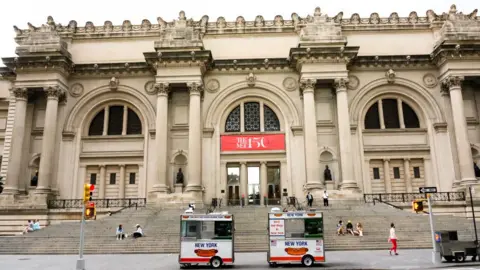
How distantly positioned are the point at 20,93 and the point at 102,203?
37.0ft

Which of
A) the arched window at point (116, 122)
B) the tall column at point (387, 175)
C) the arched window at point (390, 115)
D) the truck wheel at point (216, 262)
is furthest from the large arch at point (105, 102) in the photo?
the truck wheel at point (216, 262)

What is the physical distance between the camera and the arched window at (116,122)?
35281 mm

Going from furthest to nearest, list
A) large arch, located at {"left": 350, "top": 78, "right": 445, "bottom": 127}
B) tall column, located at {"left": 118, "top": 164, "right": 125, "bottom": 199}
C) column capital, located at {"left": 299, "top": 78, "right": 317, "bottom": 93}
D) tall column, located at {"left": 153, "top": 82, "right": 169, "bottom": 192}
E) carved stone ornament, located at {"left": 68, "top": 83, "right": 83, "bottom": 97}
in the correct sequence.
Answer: carved stone ornament, located at {"left": 68, "top": 83, "right": 83, "bottom": 97}, large arch, located at {"left": 350, "top": 78, "right": 445, "bottom": 127}, tall column, located at {"left": 118, "top": 164, "right": 125, "bottom": 199}, column capital, located at {"left": 299, "top": 78, "right": 317, "bottom": 93}, tall column, located at {"left": 153, "top": 82, "right": 169, "bottom": 192}

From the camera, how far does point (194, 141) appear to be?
3203 cm

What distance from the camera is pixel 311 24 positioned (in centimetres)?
3381

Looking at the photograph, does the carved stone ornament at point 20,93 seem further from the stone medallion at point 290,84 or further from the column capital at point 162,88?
the stone medallion at point 290,84

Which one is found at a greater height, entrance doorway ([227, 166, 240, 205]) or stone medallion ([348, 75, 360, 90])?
stone medallion ([348, 75, 360, 90])

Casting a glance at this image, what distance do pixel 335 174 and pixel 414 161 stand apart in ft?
22.6

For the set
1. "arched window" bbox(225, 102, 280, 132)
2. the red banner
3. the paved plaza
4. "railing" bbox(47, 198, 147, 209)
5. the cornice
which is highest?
the cornice

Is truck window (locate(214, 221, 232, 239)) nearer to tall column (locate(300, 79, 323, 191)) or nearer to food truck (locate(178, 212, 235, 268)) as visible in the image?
food truck (locate(178, 212, 235, 268))

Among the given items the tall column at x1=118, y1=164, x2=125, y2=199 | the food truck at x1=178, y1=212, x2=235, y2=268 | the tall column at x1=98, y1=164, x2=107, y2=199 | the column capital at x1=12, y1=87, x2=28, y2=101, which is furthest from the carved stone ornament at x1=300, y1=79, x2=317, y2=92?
the column capital at x1=12, y1=87, x2=28, y2=101

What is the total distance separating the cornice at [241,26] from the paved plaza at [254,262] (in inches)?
885

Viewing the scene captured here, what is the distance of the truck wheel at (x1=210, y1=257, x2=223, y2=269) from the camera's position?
15728 millimetres

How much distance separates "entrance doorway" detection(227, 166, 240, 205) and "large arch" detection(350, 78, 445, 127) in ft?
34.9
